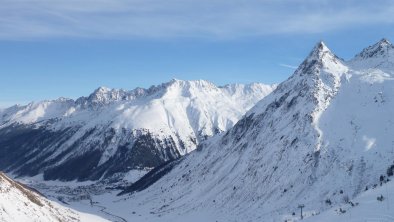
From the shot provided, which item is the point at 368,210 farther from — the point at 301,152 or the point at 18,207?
the point at 301,152

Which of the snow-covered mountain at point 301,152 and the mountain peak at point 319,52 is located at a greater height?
the mountain peak at point 319,52

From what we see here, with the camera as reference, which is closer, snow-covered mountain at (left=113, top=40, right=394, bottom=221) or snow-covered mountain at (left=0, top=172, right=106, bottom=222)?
snow-covered mountain at (left=0, top=172, right=106, bottom=222)

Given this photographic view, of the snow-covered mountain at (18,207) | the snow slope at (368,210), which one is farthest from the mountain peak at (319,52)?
the snow slope at (368,210)

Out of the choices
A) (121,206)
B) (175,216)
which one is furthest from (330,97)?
(121,206)

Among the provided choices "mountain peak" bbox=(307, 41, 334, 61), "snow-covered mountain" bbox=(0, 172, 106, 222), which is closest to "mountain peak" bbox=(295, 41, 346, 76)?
"mountain peak" bbox=(307, 41, 334, 61)

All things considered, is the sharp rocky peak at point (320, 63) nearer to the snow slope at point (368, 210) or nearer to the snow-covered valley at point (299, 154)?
the snow-covered valley at point (299, 154)

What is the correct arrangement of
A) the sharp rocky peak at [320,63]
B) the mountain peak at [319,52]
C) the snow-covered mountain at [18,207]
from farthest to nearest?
the mountain peak at [319,52] → the sharp rocky peak at [320,63] → the snow-covered mountain at [18,207]

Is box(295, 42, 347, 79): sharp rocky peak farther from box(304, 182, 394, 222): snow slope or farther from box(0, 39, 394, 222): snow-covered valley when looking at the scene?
box(304, 182, 394, 222): snow slope

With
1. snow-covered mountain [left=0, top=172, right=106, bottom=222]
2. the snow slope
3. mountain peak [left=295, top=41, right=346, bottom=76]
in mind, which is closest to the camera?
the snow slope

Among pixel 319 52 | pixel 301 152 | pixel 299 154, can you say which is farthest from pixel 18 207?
pixel 319 52

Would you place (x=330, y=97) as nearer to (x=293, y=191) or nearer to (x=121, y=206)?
(x=293, y=191)
